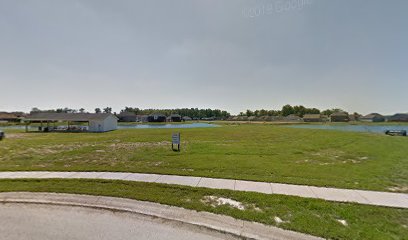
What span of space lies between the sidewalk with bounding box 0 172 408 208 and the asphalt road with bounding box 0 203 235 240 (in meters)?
2.28

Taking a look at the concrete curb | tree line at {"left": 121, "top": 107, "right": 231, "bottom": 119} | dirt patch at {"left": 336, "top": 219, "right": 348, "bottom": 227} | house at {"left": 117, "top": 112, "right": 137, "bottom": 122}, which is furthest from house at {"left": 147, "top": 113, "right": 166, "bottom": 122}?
dirt patch at {"left": 336, "top": 219, "right": 348, "bottom": 227}

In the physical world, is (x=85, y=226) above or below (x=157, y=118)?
below

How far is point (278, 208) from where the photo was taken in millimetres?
5051

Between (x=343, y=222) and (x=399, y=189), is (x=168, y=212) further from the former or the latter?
(x=399, y=189)

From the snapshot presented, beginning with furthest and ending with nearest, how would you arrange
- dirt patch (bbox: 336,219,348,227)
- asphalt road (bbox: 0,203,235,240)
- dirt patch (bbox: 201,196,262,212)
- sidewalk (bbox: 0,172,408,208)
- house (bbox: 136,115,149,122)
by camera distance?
house (bbox: 136,115,149,122), sidewalk (bbox: 0,172,408,208), dirt patch (bbox: 201,196,262,212), dirt patch (bbox: 336,219,348,227), asphalt road (bbox: 0,203,235,240)

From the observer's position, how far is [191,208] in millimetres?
5180

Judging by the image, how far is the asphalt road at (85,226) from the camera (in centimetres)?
408

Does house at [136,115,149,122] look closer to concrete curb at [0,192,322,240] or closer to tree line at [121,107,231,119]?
tree line at [121,107,231,119]

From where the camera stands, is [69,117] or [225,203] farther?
[69,117]

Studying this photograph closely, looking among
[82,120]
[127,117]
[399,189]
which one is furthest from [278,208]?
[127,117]

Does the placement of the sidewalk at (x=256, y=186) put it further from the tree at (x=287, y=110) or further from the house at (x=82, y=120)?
the tree at (x=287, y=110)

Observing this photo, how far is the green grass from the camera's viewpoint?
4129 mm

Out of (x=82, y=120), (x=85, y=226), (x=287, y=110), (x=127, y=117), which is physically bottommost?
(x=85, y=226)

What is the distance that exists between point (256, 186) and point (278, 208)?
1588 millimetres
